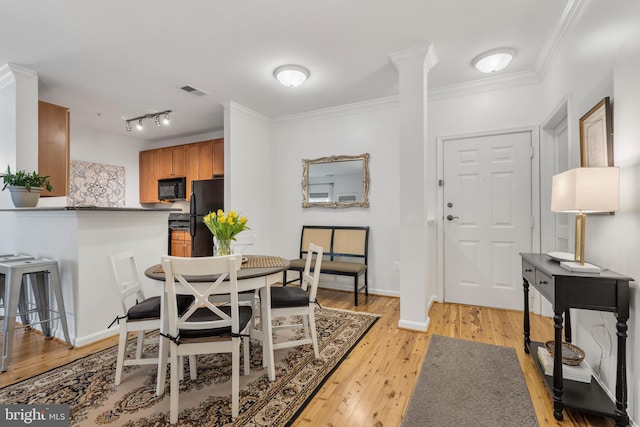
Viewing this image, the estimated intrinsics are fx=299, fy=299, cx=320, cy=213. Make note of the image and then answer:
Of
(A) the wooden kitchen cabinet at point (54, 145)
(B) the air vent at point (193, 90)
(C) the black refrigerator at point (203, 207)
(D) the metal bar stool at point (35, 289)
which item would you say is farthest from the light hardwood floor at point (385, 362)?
(B) the air vent at point (193, 90)

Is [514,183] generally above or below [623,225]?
above

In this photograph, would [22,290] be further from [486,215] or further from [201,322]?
[486,215]

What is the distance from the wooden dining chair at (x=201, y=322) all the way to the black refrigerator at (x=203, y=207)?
2806 mm

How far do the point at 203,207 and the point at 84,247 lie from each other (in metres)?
2.00

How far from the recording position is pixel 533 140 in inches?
123

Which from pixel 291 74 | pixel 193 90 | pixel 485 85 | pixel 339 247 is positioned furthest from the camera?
pixel 339 247

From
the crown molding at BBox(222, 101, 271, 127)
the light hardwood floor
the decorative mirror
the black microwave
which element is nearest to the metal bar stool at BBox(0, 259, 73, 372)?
the light hardwood floor

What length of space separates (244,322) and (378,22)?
2402 millimetres

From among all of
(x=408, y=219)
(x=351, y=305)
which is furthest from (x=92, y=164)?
(x=408, y=219)

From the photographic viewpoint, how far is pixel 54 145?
3.41m

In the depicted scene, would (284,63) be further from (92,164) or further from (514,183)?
(92,164)

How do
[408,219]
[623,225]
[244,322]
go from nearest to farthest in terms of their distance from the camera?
1. [623,225]
2. [244,322]
3. [408,219]

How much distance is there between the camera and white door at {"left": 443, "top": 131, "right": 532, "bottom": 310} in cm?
319

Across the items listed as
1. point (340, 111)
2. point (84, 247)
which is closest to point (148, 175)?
point (84, 247)
